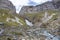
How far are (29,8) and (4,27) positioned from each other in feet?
238

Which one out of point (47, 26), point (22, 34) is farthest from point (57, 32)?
point (22, 34)

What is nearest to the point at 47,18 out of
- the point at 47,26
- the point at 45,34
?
the point at 47,26

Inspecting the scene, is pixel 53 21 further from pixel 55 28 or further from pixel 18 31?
pixel 18 31

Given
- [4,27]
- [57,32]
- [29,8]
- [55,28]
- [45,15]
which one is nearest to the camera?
[4,27]

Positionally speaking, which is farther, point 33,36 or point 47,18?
point 47,18

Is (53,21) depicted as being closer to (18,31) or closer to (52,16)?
(52,16)

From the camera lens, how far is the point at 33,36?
44000 millimetres

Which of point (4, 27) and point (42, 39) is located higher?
point (4, 27)

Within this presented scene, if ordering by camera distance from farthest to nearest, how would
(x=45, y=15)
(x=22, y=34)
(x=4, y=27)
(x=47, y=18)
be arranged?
(x=45, y=15) < (x=47, y=18) < (x=4, y=27) < (x=22, y=34)

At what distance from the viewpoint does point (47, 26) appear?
60.8m

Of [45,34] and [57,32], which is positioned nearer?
[45,34]

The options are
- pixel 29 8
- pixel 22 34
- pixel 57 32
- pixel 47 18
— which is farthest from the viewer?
pixel 29 8

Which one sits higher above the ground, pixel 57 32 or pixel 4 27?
pixel 4 27

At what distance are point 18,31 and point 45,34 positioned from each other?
22.9 feet
